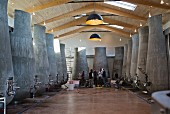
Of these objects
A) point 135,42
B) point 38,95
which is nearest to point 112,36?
point 135,42

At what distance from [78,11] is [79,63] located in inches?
300

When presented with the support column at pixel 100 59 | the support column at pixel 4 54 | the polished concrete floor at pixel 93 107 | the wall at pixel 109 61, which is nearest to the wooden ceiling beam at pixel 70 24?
the support column at pixel 100 59

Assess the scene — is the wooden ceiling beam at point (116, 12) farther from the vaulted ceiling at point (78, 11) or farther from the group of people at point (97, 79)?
the group of people at point (97, 79)

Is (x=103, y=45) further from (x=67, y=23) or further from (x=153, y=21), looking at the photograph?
(x=153, y=21)

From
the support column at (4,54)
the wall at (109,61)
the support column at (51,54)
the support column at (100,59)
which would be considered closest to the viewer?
the support column at (4,54)

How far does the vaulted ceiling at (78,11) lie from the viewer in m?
11.4

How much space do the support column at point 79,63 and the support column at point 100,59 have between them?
3.55 ft

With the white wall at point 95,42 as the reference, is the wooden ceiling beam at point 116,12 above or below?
above

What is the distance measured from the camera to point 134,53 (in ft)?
49.6

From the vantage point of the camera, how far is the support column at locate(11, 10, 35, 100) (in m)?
8.22

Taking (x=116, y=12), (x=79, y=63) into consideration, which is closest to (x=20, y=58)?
(x=116, y=12)

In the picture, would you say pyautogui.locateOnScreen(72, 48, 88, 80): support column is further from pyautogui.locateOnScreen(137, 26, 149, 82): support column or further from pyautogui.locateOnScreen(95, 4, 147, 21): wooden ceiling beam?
pyautogui.locateOnScreen(137, 26, 149, 82): support column

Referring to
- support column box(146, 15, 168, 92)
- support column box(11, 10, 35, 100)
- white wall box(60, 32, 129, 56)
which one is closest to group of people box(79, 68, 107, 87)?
white wall box(60, 32, 129, 56)

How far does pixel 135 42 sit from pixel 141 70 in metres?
3.50
